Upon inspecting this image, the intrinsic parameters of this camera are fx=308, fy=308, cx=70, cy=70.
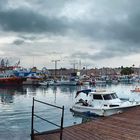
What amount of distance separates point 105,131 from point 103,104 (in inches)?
1036

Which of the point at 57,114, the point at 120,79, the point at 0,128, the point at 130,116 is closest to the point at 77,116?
the point at 57,114

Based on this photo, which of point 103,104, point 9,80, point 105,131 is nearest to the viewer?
point 105,131

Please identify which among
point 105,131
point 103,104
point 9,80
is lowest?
point 103,104

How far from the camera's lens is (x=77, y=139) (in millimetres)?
12289

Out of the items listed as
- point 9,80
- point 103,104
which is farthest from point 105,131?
point 9,80

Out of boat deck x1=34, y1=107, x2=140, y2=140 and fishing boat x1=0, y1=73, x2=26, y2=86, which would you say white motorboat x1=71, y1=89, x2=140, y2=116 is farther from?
fishing boat x1=0, y1=73, x2=26, y2=86

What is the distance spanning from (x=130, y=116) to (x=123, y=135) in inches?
173

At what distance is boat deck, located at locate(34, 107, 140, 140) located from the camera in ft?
40.7

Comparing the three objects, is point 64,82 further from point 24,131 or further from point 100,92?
point 24,131

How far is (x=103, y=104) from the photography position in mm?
39375

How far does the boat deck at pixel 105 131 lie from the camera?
12.4m

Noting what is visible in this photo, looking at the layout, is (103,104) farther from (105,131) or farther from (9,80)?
(9,80)

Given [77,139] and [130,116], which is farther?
[130,116]

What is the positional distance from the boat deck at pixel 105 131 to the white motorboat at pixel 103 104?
851 inches
